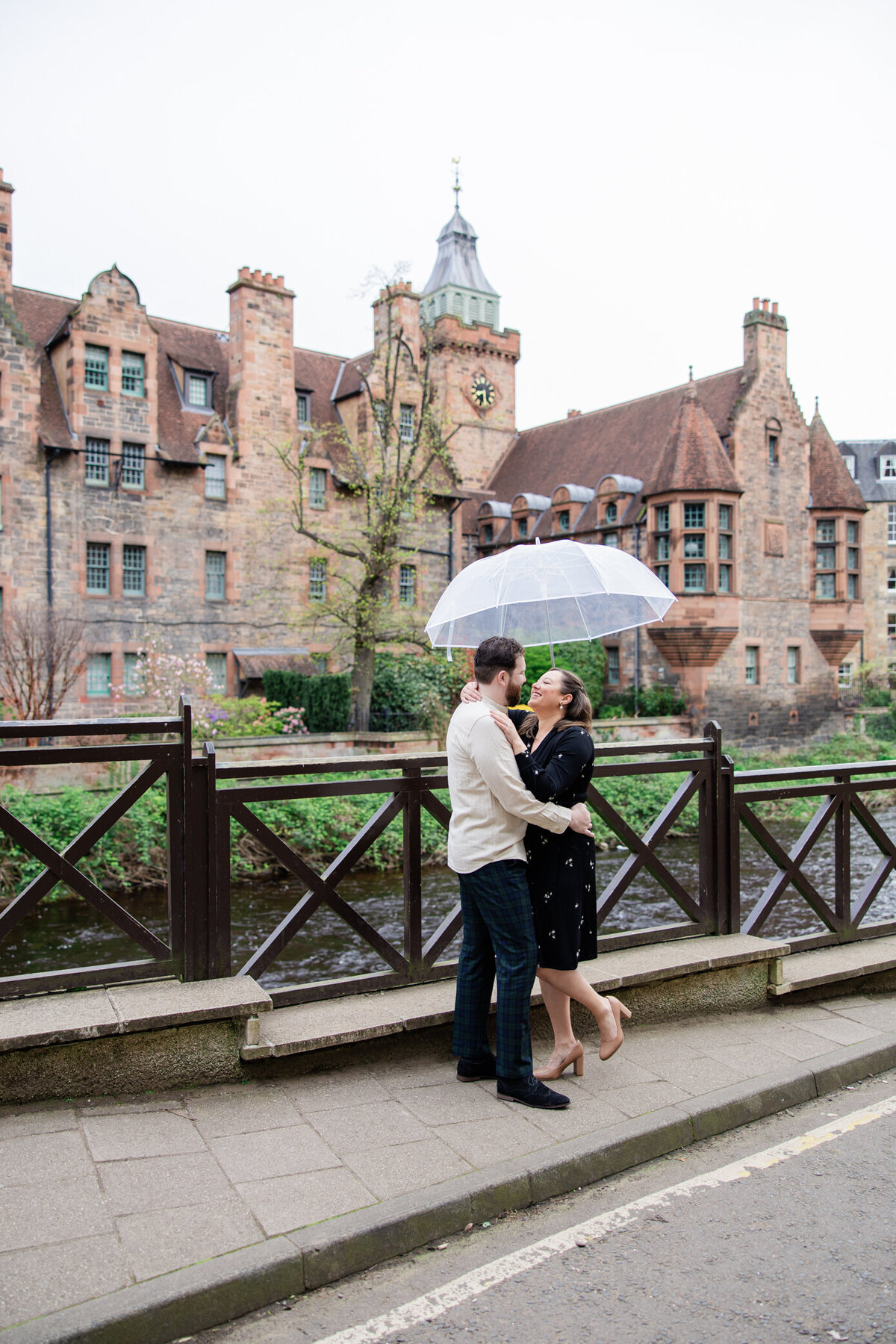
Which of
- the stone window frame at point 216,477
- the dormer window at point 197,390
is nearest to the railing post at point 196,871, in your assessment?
the stone window frame at point 216,477

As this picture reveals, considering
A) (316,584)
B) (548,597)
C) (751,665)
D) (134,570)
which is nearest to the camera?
(548,597)

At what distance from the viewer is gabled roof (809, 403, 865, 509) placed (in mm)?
36062

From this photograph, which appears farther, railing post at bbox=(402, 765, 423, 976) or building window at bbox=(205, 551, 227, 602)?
building window at bbox=(205, 551, 227, 602)

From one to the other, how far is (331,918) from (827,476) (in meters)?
29.0

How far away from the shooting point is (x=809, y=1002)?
6090 mm

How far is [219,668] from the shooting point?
30.0 metres

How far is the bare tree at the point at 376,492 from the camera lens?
26109 mm

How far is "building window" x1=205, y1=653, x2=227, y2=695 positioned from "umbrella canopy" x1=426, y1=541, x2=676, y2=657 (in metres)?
25.0

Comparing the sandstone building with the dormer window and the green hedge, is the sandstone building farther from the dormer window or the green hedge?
the green hedge

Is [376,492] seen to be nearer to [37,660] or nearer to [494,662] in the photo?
[37,660]

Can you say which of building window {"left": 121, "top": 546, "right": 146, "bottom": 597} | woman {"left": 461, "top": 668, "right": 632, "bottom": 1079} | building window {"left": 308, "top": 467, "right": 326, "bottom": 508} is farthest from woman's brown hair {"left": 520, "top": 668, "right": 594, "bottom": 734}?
building window {"left": 308, "top": 467, "right": 326, "bottom": 508}

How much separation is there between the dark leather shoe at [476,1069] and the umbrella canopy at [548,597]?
1979 millimetres

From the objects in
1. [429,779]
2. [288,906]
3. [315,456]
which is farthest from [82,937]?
[315,456]

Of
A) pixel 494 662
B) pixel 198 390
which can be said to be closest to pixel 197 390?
pixel 198 390
